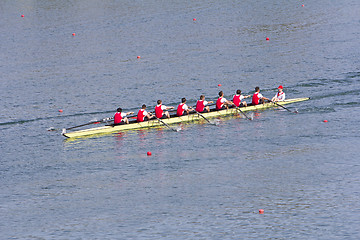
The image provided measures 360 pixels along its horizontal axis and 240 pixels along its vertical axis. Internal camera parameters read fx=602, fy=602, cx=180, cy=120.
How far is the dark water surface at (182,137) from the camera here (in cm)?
2281

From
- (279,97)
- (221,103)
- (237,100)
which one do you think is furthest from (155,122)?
(279,97)

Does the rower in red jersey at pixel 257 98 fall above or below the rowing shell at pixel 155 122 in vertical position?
above

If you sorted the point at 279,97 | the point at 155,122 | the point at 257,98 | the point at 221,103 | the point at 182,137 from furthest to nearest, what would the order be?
the point at 279,97
the point at 257,98
the point at 221,103
the point at 155,122
the point at 182,137

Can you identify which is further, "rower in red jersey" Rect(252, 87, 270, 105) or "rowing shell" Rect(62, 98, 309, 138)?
"rower in red jersey" Rect(252, 87, 270, 105)

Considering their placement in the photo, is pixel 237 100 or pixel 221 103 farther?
pixel 237 100

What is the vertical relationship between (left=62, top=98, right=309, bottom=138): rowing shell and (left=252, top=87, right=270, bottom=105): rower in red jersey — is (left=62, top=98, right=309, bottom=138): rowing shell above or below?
below

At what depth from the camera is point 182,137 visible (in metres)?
32.8

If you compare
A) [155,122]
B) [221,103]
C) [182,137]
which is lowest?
[182,137]

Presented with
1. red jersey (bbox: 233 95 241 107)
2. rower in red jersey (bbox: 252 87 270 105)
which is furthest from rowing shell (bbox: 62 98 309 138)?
red jersey (bbox: 233 95 241 107)

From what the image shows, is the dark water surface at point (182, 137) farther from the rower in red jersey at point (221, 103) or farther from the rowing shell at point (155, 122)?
the rower in red jersey at point (221, 103)

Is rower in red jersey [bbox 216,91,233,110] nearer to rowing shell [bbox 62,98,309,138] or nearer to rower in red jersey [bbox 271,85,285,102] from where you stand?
rowing shell [bbox 62,98,309,138]

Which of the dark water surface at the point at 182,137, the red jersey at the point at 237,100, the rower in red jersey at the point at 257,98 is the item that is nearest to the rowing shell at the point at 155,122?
the rower in red jersey at the point at 257,98

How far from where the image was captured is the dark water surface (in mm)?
22812

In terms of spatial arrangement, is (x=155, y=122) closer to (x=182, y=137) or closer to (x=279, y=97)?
(x=182, y=137)
